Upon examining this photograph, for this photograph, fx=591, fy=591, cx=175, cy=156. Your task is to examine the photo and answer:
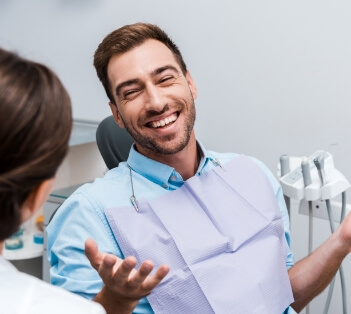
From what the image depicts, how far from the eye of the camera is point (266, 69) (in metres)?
2.08

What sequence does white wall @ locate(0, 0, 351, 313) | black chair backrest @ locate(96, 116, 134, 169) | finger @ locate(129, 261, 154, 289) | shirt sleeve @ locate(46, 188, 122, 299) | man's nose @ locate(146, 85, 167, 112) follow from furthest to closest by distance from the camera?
white wall @ locate(0, 0, 351, 313)
black chair backrest @ locate(96, 116, 134, 169)
man's nose @ locate(146, 85, 167, 112)
shirt sleeve @ locate(46, 188, 122, 299)
finger @ locate(129, 261, 154, 289)

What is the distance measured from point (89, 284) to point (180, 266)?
0.20m

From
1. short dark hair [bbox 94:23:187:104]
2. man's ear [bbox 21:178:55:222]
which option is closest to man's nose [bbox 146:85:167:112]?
short dark hair [bbox 94:23:187:104]

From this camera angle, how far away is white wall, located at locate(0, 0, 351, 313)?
6.41ft

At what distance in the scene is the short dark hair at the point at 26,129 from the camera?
27.6 inches

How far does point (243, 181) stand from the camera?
1.49 meters

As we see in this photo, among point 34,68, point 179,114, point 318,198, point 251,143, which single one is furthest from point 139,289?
point 251,143

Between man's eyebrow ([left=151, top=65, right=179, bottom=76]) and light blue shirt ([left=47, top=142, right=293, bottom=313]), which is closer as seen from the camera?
light blue shirt ([left=47, top=142, right=293, bottom=313])

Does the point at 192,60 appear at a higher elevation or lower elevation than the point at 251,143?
higher

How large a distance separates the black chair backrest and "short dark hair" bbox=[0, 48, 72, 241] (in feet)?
2.73

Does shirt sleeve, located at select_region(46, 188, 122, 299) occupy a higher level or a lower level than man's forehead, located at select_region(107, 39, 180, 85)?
lower

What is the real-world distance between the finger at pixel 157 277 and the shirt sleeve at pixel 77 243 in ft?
0.90

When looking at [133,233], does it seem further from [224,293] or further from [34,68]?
[34,68]

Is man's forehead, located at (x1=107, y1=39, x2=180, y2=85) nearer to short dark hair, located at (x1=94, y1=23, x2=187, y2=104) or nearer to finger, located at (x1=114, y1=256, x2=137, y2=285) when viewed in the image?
short dark hair, located at (x1=94, y1=23, x2=187, y2=104)
